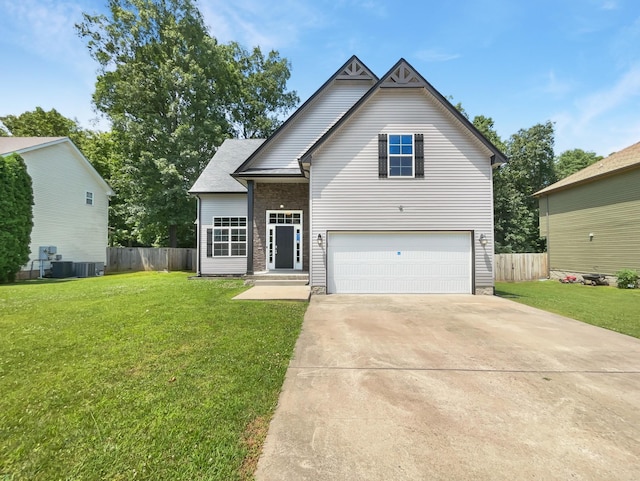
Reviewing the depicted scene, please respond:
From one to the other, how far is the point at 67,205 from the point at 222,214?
11.2m

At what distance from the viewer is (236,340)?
15.3 ft

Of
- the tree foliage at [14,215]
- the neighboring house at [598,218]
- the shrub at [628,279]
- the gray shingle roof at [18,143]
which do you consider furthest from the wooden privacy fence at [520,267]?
the gray shingle roof at [18,143]

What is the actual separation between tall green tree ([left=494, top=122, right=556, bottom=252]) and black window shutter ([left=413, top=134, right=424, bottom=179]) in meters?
17.9

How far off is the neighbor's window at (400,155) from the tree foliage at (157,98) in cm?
1525

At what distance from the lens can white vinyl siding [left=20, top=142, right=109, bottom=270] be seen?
1548 cm

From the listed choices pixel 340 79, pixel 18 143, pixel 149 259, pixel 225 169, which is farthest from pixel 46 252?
pixel 340 79

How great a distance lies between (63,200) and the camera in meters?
17.1

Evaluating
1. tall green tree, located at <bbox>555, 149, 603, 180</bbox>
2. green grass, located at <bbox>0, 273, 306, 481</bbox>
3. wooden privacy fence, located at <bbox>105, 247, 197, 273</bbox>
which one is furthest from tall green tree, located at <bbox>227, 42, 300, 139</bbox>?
tall green tree, located at <bbox>555, 149, 603, 180</bbox>

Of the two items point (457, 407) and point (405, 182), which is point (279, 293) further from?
point (457, 407)

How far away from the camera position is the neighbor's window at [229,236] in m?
13.9

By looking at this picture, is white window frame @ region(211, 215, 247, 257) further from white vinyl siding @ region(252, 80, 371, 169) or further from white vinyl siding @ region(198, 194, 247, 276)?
white vinyl siding @ region(252, 80, 371, 169)

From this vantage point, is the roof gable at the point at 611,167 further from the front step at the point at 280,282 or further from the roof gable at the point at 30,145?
the roof gable at the point at 30,145

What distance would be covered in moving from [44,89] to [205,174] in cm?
678

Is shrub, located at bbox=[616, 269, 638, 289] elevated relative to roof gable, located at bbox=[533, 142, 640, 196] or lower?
lower
